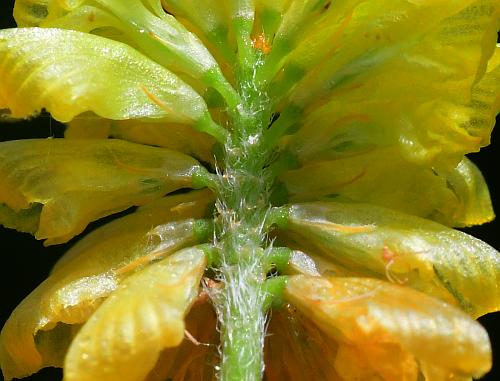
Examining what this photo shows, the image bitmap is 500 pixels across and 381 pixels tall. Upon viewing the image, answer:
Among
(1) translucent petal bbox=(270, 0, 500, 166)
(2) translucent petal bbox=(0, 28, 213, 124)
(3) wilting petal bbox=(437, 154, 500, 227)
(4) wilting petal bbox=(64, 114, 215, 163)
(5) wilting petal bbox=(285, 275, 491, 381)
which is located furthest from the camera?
(3) wilting petal bbox=(437, 154, 500, 227)

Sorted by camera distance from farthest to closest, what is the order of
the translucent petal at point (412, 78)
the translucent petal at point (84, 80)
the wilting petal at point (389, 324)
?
the translucent petal at point (412, 78), the translucent petal at point (84, 80), the wilting petal at point (389, 324)

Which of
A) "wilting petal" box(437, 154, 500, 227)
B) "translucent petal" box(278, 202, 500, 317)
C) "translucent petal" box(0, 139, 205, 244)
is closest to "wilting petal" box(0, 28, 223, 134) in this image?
"translucent petal" box(0, 139, 205, 244)

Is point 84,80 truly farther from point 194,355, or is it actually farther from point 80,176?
point 194,355

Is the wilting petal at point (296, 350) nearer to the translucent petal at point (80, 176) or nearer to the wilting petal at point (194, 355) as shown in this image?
the wilting petal at point (194, 355)

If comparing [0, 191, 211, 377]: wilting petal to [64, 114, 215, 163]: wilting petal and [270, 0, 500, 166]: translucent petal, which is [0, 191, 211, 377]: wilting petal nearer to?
[64, 114, 215, 163]: wilting petal

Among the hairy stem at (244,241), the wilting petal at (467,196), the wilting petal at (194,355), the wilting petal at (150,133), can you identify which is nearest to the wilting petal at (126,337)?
the hairy stem at (244,241)

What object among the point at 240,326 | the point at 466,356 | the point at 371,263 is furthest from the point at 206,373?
the point at 466,356

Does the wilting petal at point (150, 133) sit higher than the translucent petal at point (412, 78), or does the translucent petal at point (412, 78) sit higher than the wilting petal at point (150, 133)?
the translucent petal at point (412, 78)
